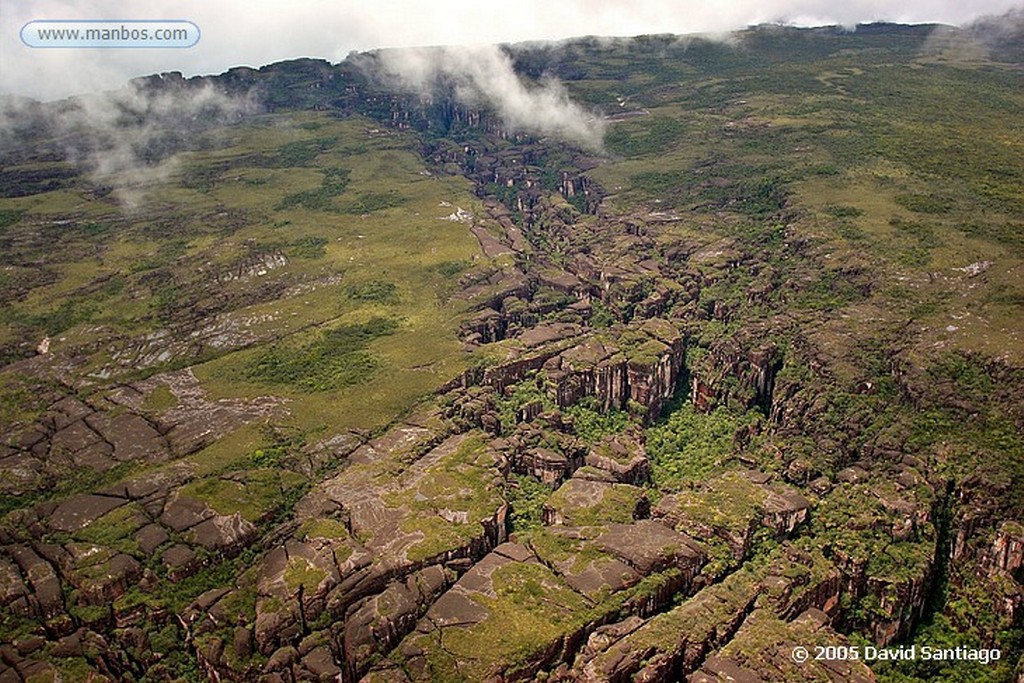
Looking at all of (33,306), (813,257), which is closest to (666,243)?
(813,257)

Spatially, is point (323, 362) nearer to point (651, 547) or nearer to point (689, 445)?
point (689, 445)

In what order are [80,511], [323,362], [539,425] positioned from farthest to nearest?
[323,362] < [539,425] < [80,511]

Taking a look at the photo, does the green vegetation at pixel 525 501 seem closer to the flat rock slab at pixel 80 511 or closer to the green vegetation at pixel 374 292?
the flat rock slab at pixel 80 511

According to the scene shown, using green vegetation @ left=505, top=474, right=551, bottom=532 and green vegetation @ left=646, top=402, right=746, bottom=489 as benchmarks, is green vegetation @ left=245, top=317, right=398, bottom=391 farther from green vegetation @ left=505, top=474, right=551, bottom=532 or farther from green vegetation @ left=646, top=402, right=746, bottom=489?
green vegetation @ left=646, top=402, right=746, bottom=489

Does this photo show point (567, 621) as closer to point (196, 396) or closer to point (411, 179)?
point (196, 396)

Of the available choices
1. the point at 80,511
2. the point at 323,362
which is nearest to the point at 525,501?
the point at 323,362
